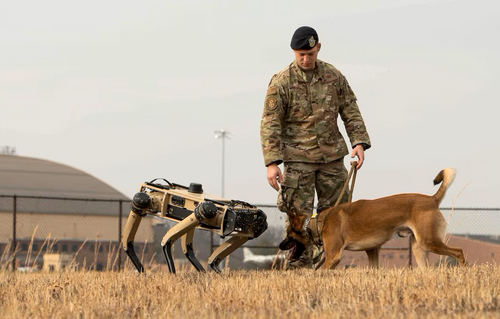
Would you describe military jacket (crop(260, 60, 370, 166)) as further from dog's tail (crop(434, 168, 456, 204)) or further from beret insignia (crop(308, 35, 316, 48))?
dog's tail (crop(434, 168, 456, 204))

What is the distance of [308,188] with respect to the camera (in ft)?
23.5

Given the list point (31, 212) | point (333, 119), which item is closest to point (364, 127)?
point (333, 119)

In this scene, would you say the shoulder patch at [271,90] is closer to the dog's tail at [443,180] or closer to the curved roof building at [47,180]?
the dog's tail at [443,180]

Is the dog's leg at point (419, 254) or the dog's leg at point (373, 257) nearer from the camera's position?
the dog's leg at point (419, 254)

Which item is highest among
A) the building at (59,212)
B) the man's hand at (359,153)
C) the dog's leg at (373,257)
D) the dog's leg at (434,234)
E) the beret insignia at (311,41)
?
the beret insignia at (311,41)

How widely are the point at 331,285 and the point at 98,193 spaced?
Answer: 68.0 meters

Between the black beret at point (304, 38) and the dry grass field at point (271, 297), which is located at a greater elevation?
the black beret at point (304, 38)

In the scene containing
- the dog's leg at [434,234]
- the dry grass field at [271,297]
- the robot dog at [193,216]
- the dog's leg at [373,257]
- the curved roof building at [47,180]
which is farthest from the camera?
the curved roof building at [47,180]

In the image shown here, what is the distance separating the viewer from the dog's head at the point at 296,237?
7172 millimetres

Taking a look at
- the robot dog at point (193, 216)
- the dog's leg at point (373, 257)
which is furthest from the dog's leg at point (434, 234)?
the robot dog at point (193, 216)

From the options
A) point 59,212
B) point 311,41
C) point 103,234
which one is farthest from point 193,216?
point 103,234

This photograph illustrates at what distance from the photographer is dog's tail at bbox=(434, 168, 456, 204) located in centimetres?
697

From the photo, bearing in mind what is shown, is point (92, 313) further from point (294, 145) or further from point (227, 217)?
point (294, 145)

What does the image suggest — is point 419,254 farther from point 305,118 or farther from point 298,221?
point 305,118
